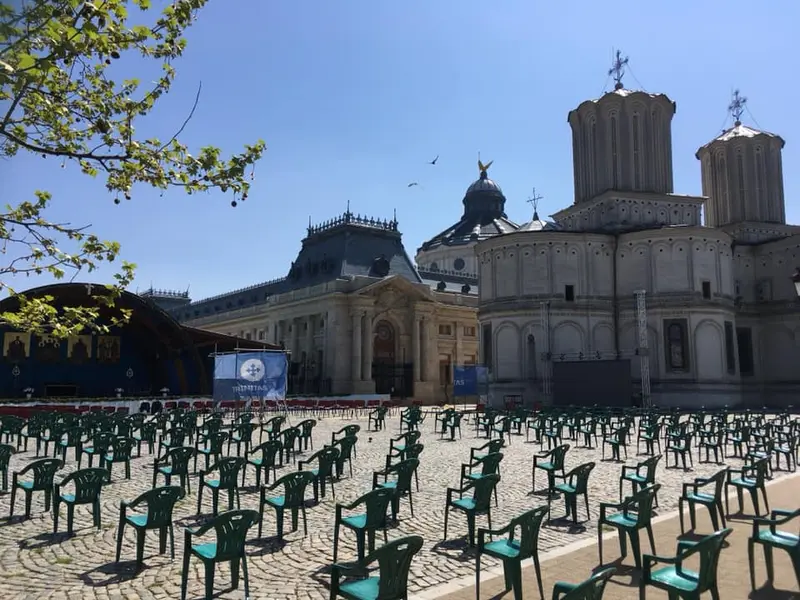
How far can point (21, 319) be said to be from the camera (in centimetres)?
845

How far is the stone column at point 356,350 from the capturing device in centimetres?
6228

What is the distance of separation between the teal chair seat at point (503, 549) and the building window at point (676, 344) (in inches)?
1779

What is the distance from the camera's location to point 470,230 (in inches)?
3821

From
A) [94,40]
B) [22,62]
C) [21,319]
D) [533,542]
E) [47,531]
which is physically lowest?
[47,531]

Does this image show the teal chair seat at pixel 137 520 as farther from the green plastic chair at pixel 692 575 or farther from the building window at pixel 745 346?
the building window at pixel 745 346

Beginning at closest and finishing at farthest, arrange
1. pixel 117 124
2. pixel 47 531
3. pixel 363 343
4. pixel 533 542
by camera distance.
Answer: pixel 533 542
pixel 117 124
pixel 47 531
pixel 363 343

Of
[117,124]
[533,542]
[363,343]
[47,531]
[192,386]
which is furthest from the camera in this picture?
[363,343]

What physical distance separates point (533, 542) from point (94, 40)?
22.7 feet

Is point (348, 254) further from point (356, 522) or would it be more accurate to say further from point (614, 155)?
point (356, 522)

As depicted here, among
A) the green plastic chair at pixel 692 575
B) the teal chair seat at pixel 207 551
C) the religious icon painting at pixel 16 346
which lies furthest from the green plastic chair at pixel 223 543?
the religious icon painting at pixel 16 346

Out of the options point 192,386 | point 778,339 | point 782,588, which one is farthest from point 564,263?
point 782,588

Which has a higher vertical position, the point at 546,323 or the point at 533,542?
the point at 546,323

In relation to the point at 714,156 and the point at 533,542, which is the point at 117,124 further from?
the point at 714,156

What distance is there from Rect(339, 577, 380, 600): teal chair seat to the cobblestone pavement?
1384mm
